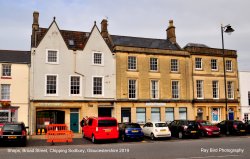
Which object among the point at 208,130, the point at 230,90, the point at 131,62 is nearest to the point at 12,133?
the point at 208,130

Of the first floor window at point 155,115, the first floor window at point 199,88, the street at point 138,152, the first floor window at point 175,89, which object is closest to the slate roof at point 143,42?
the first floor window at point 175,89

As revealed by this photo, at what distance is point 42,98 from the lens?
2917cm

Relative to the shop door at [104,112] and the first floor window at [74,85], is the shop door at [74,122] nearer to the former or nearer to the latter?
the first floor window at [74,85]

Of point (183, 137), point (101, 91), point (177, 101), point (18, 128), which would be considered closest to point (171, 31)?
point (177, 101)

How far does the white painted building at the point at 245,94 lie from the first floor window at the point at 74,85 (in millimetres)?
22564

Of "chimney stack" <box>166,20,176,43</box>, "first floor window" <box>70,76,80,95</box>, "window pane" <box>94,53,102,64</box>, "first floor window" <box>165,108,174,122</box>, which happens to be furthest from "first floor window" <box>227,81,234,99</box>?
"first floor window" <box>70,76,80,95</box>

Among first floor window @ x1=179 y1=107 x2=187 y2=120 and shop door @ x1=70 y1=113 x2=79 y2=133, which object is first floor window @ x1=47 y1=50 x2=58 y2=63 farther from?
first floor window @ x1=179 y1=107 x2=187 y2=120

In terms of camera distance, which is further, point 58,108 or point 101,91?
point 101,91

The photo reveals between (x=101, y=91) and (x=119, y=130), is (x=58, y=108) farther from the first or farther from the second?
(x=119, y=130)

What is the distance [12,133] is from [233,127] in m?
20.5

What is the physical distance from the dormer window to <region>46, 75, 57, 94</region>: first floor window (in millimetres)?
1677

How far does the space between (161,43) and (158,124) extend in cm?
1670

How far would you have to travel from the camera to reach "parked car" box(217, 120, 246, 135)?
2702cm

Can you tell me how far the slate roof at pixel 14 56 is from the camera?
96.3ft
